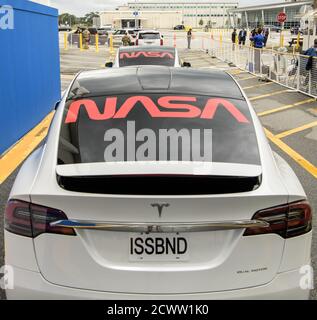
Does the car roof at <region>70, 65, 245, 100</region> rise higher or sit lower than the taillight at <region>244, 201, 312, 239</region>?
higher

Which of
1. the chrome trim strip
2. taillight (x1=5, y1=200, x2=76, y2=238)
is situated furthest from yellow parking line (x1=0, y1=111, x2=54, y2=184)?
the chrome trim strip

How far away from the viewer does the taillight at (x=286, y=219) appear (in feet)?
8.07

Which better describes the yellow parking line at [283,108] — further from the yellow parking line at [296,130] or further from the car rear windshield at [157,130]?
the car rear windshield at [157,130]

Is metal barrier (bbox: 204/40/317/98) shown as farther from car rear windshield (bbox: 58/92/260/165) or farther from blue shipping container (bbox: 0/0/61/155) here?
car rear windshield (bbox: 58/92/260/165)

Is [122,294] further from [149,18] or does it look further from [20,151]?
[149,18]

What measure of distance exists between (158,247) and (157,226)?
121 mm

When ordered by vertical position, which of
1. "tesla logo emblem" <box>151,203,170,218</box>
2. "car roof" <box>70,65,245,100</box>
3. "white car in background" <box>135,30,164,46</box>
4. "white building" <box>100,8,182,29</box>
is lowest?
"tesla logo emblem" <box>151,203,170,218</box>

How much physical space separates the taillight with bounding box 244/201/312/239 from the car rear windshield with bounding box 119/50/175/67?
9.08 meters

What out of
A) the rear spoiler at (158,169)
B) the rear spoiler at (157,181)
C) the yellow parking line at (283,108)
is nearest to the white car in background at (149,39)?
the yellow parking line at (283,108)

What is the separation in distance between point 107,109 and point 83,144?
39 cm

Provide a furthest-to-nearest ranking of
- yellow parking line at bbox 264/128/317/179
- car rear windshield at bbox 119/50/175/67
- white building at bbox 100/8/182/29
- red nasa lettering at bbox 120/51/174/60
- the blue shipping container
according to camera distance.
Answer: white building at bbox 100/8/182/29 → red nasa lettering at bbox 120/51/174/60 → car rear windshield at bbox 119/50/175/67 → the blue shipping container → yellow parking line at bbox 264/128/317/179

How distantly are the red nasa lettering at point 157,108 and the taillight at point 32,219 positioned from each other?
2.48 feet

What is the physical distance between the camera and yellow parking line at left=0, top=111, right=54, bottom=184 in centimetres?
714
